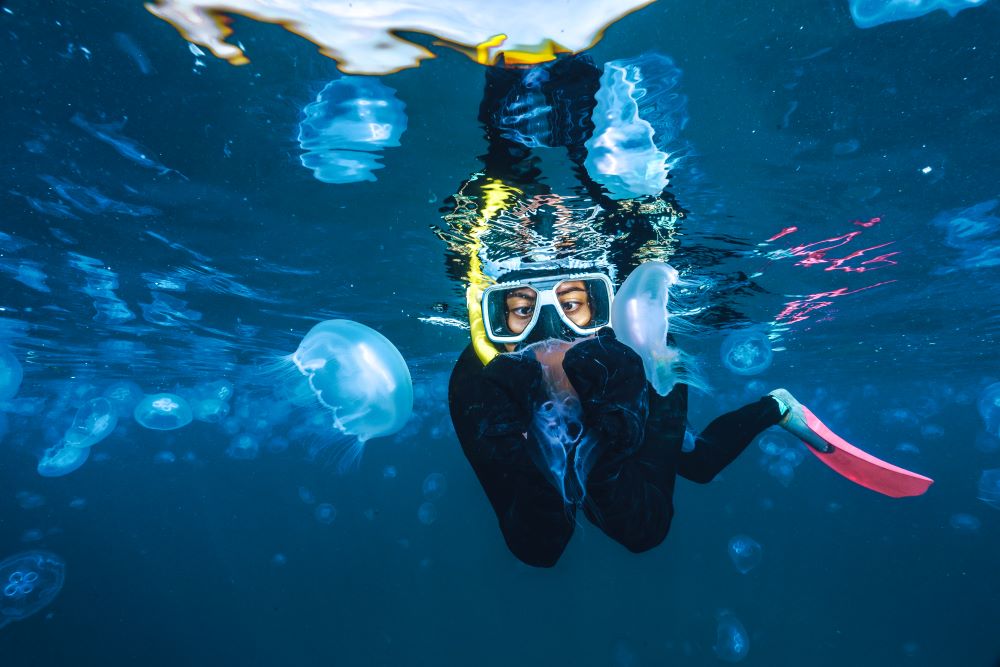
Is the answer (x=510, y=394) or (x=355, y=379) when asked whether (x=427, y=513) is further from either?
(x=510, y=394)

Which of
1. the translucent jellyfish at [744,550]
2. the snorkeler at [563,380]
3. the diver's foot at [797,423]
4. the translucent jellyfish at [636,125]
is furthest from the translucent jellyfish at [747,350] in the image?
the translucent jellyfish at [636,125]

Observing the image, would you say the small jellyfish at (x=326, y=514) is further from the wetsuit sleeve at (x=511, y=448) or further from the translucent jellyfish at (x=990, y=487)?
the translucent jellyfish at (x=990, y=487)

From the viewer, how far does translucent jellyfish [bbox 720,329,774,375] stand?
1200cm

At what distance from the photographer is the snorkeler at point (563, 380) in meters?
2.68

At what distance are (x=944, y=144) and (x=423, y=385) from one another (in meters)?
21.3

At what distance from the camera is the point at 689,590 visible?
86.5 feet

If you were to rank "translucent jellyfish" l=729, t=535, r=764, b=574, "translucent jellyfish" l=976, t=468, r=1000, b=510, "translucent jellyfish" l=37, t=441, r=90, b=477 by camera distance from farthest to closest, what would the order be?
"translucent jellyfish" l=729, t=535, r=764, b=574, "translucent jellyfish" l=976, t=468, r=1000, b=510, "translucent jellyfish" l=37, t=441, r=90, b=477

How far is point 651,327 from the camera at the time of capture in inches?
143

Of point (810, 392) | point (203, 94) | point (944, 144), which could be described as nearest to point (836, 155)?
point (944, 144)

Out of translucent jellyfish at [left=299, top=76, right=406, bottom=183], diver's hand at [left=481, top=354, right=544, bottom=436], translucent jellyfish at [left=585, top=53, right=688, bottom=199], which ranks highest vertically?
translucent jellyfish at [left=585, top=53, right=688, bottom=199]

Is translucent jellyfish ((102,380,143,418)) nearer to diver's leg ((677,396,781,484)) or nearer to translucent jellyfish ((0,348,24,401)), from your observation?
translucent jellyfish ((0,348,24,401))

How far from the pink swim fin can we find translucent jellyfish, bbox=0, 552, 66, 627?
51.1 ft

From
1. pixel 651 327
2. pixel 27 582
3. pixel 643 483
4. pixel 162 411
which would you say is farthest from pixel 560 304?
pixel 162 411

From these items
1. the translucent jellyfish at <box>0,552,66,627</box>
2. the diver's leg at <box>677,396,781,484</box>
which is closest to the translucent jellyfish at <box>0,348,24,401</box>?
the translucent jellyfish at <box>0,552,66,627</box>
